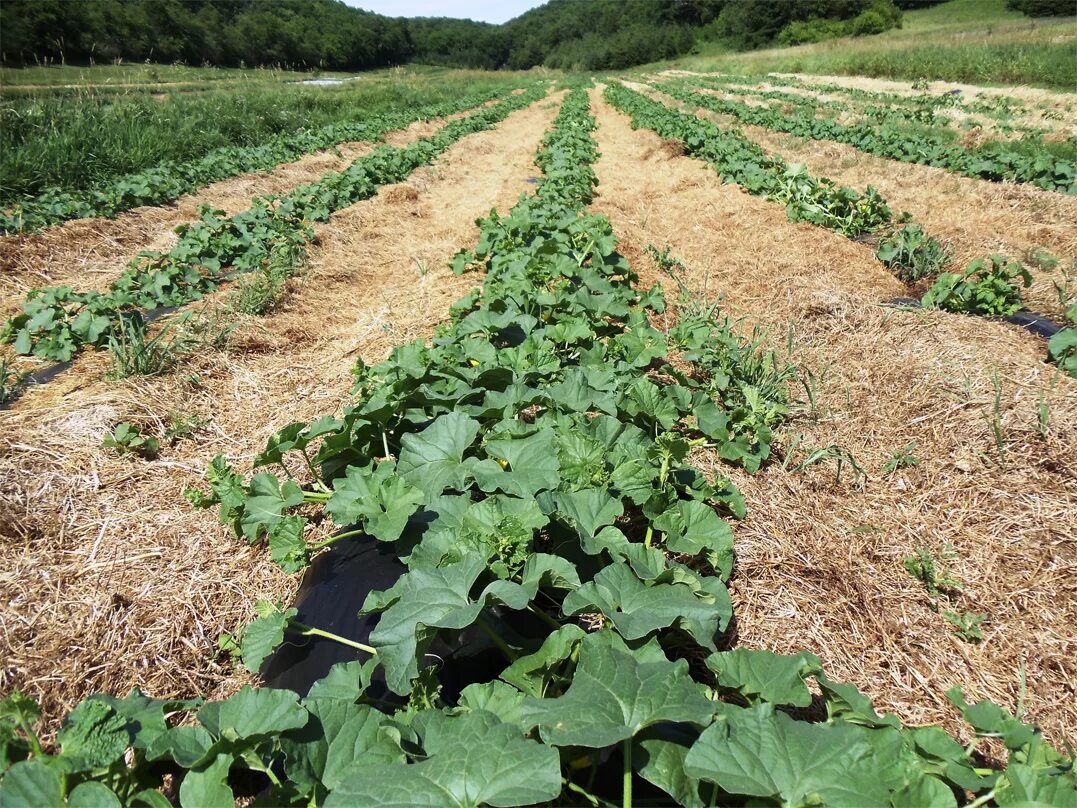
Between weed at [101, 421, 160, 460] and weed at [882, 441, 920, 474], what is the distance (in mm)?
3748

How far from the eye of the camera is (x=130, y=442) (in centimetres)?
309

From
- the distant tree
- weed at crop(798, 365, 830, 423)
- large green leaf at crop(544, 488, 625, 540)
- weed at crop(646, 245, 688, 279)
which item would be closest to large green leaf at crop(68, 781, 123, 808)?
large green leaf at crop(544, 488, 625, 540)

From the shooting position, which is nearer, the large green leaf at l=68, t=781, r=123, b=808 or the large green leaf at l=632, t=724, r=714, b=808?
the large green leaf at l=68, t=781, r=123, b=808

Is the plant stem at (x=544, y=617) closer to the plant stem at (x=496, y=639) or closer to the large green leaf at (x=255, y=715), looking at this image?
the plant stem at (x=496, y=639)

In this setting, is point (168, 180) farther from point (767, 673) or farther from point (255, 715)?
point (767, 673)

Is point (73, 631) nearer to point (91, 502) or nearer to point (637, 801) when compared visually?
point (91, 502)

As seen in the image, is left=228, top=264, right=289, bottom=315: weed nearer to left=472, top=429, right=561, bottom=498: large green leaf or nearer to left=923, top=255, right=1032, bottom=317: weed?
left=472, top=429, right=561, bottom=498: large green leaf

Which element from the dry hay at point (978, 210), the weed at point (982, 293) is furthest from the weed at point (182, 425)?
the dry hay at point (978, 210)

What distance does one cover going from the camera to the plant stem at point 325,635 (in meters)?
1.78

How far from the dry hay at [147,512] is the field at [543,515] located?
0.05 feet

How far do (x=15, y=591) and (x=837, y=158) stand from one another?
11775 millimetres

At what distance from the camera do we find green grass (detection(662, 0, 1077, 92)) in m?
21.7

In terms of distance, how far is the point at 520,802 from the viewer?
1.01m

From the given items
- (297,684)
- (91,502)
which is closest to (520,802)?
(297,684)
